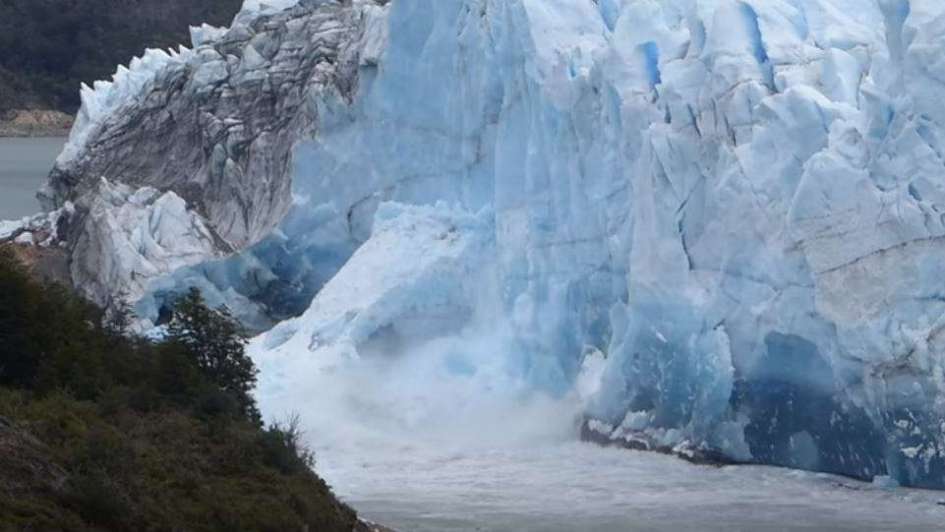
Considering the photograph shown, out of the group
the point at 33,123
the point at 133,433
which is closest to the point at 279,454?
the point at 133,433

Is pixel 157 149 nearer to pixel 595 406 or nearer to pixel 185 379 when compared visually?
pixel 595 406

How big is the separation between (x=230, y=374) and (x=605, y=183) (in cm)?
493

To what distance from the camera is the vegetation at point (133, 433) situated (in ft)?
38.0

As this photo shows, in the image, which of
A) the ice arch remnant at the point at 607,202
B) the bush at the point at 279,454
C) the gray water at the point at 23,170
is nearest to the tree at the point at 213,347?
the bush at the point at 279,454

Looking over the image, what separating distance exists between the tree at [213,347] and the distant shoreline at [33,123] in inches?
1657

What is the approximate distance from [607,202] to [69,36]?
134 ft

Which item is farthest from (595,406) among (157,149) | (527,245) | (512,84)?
(157,149)

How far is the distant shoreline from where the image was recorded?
190ft

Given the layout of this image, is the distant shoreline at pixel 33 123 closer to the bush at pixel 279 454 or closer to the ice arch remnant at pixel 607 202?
the ice arch remnant at pixel 607 202

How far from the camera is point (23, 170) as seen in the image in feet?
154

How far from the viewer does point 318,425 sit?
2069 cm

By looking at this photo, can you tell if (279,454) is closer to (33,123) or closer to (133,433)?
(133,433)

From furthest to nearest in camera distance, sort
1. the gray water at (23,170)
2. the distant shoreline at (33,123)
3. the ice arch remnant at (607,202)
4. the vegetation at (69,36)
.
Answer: the vegetation at (69,36) < the distant shoreline at (33,123) < the gray water at (23,170) < the ice arch remnant at (607,202)

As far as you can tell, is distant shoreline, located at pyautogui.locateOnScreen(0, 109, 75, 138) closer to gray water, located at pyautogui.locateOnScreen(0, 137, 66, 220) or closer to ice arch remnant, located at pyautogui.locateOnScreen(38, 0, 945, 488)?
gray water, located at pyautogui.locateOnScreen(0, 137, 66, 220)
